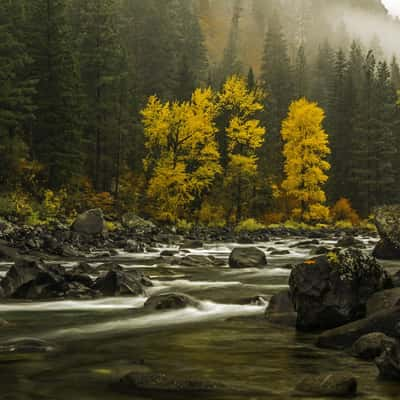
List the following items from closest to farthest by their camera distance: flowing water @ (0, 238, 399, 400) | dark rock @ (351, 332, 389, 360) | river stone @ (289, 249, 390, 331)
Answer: flowing water @ (0, 238, 399, 400) → dark rock @ (351, 332, 389, 360) → river stone @ (289, 249, 390, 331)

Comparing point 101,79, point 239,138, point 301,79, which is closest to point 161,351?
point 239,138

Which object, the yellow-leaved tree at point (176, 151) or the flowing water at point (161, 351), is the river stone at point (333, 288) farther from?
the yellow-leaved tree at point (176, 151)

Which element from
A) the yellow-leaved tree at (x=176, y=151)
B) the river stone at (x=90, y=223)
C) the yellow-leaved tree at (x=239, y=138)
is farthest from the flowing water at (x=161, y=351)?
the yellow-leaved tree at (x=239, y=138)

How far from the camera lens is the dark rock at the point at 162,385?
18.1 ft

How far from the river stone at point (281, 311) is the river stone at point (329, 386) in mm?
3511

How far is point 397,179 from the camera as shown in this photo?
2315 inches

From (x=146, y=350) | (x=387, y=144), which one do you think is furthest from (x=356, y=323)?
(x=387, y=144)

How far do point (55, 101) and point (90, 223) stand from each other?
1088 centimetres

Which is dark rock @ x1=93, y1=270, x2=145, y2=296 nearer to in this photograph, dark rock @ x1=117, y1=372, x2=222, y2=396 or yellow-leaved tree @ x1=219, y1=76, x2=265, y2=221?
dark rock @ x1=117, y1=372, x2=222, y2=396

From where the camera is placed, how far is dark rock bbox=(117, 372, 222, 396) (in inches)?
217

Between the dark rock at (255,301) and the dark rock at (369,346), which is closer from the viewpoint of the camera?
the dark rock at (369,346)


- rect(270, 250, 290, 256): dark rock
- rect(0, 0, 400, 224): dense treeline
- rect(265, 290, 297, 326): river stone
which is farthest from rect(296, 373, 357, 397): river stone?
rect(0, 0, 400, 224): dense treeline

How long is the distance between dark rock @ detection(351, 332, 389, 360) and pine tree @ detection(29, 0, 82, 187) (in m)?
29.3

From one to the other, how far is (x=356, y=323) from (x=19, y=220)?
2251cm
